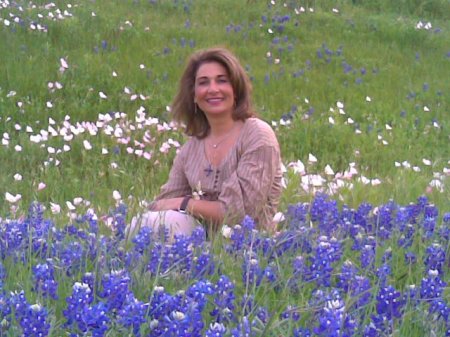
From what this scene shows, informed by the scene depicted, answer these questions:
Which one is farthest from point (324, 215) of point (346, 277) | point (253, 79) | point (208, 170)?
point (253, 79)

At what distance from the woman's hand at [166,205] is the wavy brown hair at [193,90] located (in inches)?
18.2

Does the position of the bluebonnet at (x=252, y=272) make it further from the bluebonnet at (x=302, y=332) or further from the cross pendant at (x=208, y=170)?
the cross pendant at (x=208, y=170)

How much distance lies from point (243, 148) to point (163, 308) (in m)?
2.17

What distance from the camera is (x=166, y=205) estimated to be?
4449 mm

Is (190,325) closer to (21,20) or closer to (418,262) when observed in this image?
(418,262)

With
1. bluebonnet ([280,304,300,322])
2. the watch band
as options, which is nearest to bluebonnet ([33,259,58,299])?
bluebonnet ([280,304,300,322])

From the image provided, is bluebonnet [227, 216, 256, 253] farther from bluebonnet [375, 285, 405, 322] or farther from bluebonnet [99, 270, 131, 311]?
bluebonnet [99, 270, 131, 311]

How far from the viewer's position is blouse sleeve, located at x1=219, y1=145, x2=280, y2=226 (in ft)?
13.6

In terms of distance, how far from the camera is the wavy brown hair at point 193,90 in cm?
457

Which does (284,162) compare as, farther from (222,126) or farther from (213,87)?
(213,87)

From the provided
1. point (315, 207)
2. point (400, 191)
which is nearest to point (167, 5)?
point (400, 191)

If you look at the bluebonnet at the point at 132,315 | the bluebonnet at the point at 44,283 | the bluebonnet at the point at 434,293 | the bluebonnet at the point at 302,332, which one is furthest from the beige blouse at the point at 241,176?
the bluebonnet at the point at 132,315

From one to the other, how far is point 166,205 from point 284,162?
96.3 inches

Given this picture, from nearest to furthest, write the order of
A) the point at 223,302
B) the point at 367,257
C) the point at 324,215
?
the point at 223,302
the point at 367,257
the point at 324,215
